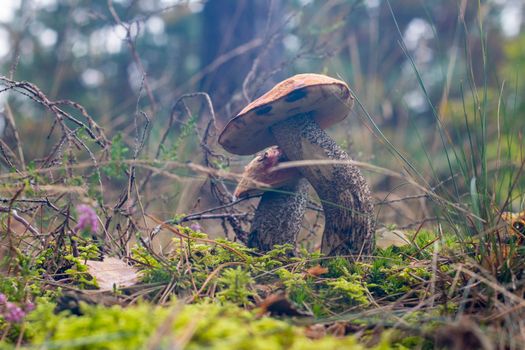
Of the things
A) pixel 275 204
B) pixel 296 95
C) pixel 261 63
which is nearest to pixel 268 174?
pixel 275 204

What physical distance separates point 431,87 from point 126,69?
579 centimetres

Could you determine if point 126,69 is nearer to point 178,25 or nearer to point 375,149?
point 178,25

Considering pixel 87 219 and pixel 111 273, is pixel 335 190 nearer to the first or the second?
pixel 111 273

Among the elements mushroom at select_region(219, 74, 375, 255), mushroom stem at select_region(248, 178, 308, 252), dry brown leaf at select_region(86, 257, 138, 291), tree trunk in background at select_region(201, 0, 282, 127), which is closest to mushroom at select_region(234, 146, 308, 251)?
mushroom stem at select_region(248, 178, 308, 252)

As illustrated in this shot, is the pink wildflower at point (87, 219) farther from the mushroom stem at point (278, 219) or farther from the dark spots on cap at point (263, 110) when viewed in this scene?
the mushroom stem at point (278, 219)

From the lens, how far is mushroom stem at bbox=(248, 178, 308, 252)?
2453 millimetres

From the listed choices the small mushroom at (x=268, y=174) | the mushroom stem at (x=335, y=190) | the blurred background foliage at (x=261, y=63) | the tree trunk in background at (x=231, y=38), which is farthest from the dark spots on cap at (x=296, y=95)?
the tree trunk in background at (x=231, y=38)

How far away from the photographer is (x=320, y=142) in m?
2.38

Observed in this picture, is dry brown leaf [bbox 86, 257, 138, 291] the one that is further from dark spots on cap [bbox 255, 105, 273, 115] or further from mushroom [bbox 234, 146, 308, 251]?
dark spots on cap [bbox 255, 105, 273, 115]

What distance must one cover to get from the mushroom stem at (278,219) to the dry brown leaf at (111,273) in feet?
2.21

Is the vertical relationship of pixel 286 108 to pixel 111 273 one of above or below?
above

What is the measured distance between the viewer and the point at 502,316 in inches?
56.1

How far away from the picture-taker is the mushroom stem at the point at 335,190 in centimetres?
229

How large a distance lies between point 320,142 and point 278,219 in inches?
17.5
